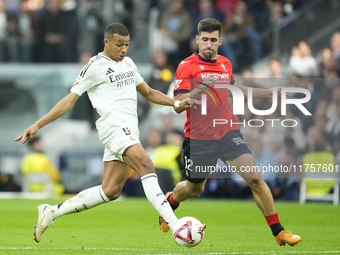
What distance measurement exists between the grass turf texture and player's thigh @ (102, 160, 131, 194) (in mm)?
669

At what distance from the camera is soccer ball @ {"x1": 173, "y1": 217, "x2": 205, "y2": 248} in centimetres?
547

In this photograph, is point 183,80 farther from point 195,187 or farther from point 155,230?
point 155,230

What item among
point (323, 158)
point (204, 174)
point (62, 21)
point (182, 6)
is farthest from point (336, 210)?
point (62, 21)

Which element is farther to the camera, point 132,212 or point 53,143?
point 53,143

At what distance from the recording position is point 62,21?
17.5m

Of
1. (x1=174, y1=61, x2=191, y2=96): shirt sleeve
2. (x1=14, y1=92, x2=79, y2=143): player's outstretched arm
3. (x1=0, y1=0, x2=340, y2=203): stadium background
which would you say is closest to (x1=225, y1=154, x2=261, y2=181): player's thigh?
(x1=174, y1=61, x2=191, y2=96): shirt sleeve

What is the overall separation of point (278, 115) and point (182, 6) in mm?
4999

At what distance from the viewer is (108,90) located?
629 cm

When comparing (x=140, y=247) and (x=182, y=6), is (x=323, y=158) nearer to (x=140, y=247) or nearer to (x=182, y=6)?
(x=182, y=6)

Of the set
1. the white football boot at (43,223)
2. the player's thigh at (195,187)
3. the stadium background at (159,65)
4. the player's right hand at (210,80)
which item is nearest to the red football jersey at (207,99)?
the player's right hand at (210,80)

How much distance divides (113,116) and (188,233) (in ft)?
5.02

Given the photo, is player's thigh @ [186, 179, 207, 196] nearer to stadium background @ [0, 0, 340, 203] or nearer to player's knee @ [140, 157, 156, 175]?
player's knee @ [140, 157, 156, 175]

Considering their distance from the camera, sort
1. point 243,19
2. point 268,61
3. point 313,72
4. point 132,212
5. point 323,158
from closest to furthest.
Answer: point 132,212 < point 323,158 < point 313,72 < point 268,61 < point 243,19

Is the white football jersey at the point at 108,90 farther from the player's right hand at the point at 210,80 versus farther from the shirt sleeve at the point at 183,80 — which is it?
the player's right hand at the point at 210,80
